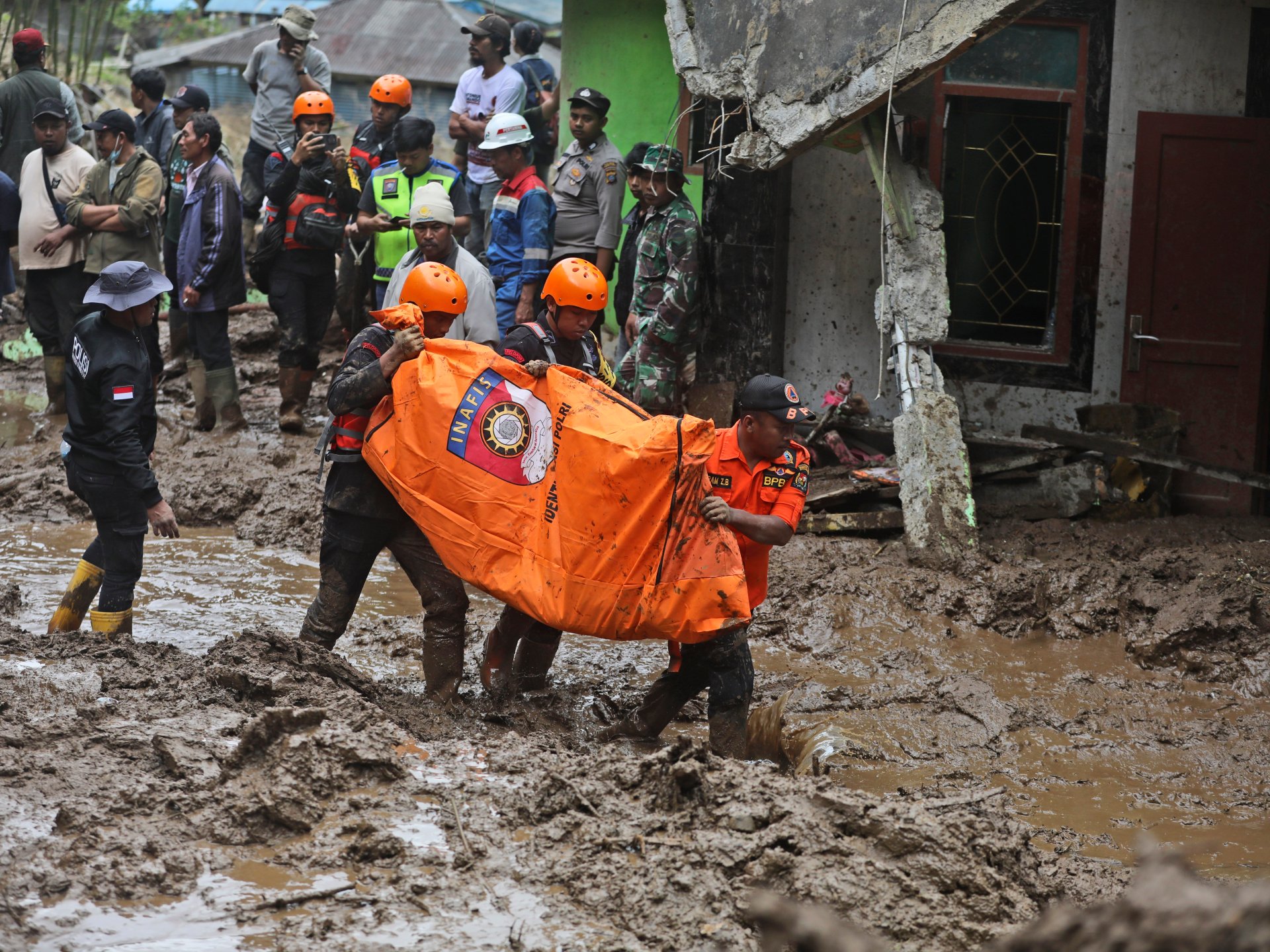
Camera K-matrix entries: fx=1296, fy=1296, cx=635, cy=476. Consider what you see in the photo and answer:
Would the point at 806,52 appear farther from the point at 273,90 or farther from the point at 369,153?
the point at 273,90

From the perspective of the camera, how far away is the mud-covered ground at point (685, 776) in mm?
3586

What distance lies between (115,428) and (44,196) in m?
5.00

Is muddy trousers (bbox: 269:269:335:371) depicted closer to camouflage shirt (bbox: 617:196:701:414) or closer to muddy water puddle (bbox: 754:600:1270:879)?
camouflage shirt (bbox: 617:196:701:414)

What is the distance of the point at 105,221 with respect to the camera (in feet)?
31.3

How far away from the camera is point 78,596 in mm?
6113

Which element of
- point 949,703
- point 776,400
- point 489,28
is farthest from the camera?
point 489,28

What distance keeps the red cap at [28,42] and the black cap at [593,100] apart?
196 inches

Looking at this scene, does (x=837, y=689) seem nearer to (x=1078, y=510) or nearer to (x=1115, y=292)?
(x=1078, y=510)

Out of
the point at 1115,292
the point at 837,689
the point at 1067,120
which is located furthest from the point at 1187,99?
the point at 837,689

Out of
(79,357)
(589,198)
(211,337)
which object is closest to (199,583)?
(79,357)

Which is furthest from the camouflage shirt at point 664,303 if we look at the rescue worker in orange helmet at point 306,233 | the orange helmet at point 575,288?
the orange helmet at point 575,288

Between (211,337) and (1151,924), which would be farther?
(211,337)

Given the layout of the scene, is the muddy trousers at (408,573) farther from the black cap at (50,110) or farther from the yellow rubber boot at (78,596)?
the black cap at (50,110)

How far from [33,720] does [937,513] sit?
5061mm
